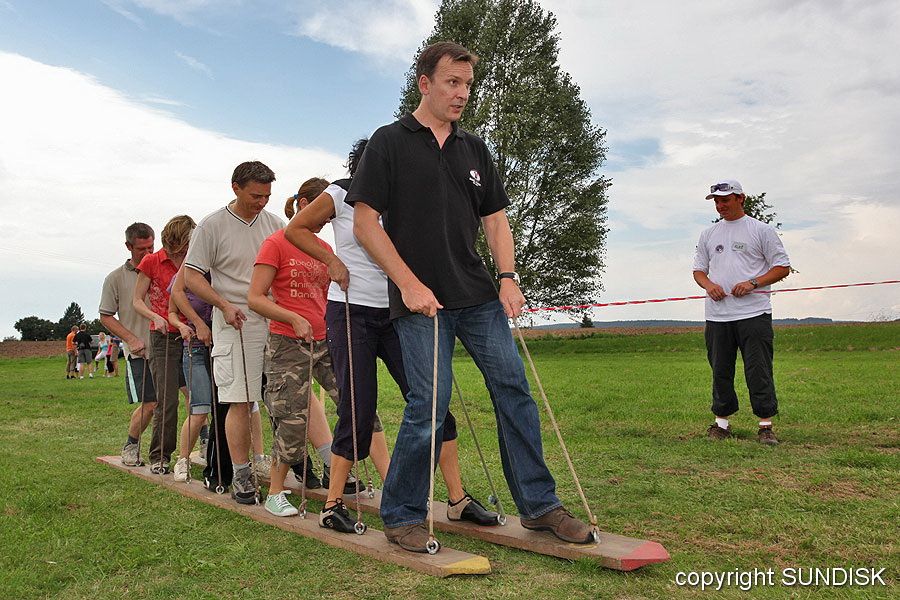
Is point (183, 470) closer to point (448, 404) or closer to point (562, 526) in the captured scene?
point (448, 404)

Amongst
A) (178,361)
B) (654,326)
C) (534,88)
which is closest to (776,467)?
(178,361)

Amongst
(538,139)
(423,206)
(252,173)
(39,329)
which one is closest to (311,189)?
(252,173)

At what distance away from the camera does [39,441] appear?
931 cm

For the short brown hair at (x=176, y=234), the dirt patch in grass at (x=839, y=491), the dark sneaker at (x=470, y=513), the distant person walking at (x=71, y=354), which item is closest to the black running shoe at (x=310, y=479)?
the dark sneaker at (x=470, y=513)

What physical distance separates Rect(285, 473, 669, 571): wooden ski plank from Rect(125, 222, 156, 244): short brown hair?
4.41 meters

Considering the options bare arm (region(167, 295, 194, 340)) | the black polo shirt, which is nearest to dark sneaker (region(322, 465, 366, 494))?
bare arm (region(167, 295, 194, 340))

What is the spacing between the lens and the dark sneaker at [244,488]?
5.67m

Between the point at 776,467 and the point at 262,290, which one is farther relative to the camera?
the point at 776,467

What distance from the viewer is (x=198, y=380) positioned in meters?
6.70

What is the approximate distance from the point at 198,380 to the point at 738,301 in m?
4.84

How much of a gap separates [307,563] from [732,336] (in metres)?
5.03

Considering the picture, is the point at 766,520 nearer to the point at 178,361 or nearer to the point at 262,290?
the point at 262,290

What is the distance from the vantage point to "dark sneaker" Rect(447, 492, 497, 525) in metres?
4.63

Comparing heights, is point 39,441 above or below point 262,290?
below
